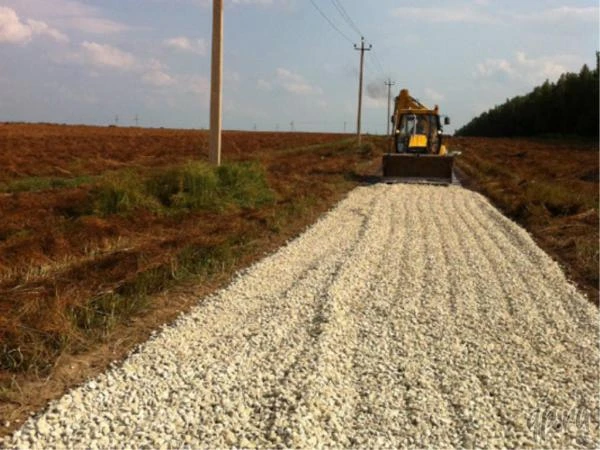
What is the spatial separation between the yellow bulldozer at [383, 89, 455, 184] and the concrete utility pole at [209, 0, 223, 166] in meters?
7.91

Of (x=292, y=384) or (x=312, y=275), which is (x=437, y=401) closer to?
(x=292, y=384)

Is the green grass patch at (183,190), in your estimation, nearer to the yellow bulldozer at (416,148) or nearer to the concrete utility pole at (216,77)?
the concrete utility pole at (216,77)

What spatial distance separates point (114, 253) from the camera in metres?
9.03

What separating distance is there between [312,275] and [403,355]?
2.95 meters

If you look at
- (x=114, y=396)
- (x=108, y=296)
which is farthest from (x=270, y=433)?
(x=108, y=296)

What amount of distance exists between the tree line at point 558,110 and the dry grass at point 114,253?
6629 centimetres

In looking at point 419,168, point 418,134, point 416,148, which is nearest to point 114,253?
point 419,168

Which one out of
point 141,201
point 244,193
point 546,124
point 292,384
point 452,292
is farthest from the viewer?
point 546,124

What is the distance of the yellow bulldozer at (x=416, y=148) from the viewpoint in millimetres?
21922

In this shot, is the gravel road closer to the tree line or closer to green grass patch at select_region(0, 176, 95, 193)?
green grass patch at select_region(0, 176, 95, 193)

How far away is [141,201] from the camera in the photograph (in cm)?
1329

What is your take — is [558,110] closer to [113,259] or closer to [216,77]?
[216,77]

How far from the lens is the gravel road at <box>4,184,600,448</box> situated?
13.2 ft

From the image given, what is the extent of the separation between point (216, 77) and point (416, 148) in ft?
32.2
